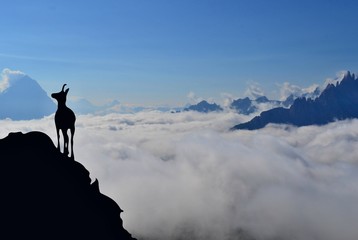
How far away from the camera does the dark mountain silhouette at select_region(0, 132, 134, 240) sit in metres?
33.2

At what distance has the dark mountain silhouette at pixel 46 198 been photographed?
109 ft

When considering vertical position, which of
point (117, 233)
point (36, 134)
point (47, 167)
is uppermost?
point (36, 134)

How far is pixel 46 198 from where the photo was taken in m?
35.7

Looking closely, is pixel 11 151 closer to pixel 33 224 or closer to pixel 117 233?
pixel 33 224

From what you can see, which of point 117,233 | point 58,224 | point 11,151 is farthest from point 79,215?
point 11,151

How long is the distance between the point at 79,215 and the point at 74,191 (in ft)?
8.82

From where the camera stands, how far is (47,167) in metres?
38.5

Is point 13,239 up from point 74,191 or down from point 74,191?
down

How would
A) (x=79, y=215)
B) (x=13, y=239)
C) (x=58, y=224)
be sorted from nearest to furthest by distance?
(x=13, y=239) < (x=58, y=224) < (x=79, y=215)

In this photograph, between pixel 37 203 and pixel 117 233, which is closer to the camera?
pixel 37 203

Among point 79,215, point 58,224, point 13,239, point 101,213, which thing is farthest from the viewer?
point 101,213

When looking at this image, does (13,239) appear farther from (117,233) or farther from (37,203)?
(117,233)

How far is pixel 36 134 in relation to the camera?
40719 millimetres

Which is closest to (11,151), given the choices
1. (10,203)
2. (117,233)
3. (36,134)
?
(36,134)
